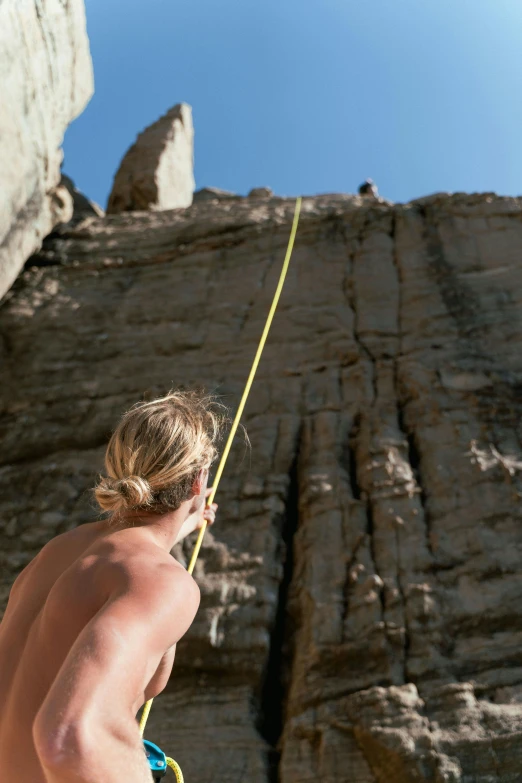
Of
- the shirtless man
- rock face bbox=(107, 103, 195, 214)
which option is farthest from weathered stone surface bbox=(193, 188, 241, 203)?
the shirtless man

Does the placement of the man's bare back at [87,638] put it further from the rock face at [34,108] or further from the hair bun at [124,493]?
the rock face at [34,108]

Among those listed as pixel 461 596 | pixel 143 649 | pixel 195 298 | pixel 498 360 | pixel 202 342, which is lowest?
pixel 461 596

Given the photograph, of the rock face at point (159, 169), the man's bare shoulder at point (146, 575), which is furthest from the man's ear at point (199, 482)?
the rock face at point (159, 169)

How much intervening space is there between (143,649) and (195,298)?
5122 millimetres

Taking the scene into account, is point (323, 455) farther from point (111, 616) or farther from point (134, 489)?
point (111, 616)

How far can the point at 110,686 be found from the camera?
1236mm

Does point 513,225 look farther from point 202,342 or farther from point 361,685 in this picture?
point 361,685

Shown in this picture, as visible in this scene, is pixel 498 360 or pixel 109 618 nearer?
pixel 109 618

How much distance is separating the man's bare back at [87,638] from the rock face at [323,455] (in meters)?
1.94

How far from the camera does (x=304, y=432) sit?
4867 millimetres

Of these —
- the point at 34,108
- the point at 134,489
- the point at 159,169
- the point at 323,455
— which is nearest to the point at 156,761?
the point at 134,489

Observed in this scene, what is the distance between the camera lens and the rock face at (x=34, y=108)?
19.7ft

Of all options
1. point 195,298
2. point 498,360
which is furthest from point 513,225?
point 195,298

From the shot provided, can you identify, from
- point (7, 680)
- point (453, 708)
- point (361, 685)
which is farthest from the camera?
point (361, 685)
